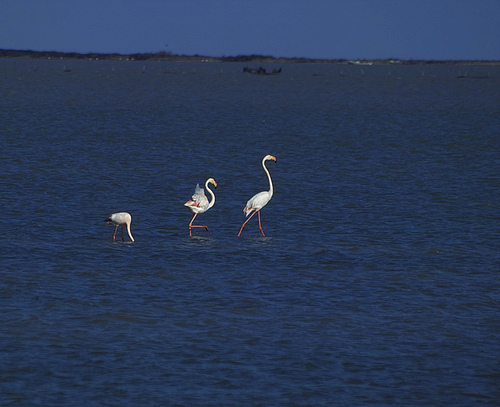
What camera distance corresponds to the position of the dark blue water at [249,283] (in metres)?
11.2

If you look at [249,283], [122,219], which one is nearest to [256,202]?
[122,219]

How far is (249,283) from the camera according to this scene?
52.3 ft

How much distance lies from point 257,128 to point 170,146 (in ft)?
44.4

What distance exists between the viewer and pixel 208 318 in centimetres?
1372

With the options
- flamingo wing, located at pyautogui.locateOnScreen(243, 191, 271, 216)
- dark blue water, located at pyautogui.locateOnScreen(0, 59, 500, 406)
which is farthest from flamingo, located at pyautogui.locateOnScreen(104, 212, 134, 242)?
flamingo wing, located at pyautogui.locateOnScreen(243, 191, 271, 216)

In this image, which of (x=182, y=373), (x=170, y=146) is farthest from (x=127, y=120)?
(x=182, y=373)

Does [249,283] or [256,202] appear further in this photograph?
[256,202]

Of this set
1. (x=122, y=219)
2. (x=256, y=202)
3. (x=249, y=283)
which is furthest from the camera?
(x=256, y=202)

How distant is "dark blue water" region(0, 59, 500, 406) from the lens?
11.2 meters

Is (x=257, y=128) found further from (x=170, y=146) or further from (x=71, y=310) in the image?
(x=71, y=310)

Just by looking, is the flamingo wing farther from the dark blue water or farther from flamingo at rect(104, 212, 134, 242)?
flamingo at rect(104, 212, 134, 242)

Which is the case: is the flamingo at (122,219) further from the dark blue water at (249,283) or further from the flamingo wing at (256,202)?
the flamingo wing at (256,202)

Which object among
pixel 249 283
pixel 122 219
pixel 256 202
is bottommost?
pixel 249 283

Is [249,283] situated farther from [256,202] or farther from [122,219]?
[256,202]
